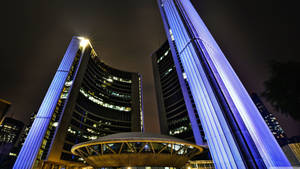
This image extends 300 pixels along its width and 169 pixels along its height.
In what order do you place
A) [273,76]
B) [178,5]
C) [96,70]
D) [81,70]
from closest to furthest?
1. [273,76]
2. [178,5]
3. [81,70]
4. [96,70]

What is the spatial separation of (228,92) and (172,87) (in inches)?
2517

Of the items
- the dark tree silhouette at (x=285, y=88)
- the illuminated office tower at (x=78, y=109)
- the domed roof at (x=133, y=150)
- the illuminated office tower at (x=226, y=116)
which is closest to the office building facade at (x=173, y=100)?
the illuminated office tower at (x=78, y=109)

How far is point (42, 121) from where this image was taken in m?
44.8

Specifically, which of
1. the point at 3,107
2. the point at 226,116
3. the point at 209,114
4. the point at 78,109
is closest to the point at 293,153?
the point at 226,116

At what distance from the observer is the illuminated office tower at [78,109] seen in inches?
1778

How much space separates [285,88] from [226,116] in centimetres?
903

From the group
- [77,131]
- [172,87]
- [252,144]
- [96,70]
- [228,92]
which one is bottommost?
[252,144]

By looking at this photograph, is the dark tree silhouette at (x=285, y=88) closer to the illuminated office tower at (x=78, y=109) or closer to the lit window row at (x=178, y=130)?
the illuminated office tower at (x=78, y=109)

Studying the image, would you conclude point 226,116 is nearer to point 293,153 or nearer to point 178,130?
point 178,130

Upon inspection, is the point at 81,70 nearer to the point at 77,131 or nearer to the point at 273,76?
the point at 77,131

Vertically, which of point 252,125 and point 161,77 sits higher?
point 161,77

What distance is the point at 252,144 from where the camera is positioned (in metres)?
12.1

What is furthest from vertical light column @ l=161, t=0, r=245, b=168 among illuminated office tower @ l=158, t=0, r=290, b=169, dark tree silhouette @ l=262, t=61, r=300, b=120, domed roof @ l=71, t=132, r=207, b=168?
domed roof @ l=71, t=132, r=207, b=168

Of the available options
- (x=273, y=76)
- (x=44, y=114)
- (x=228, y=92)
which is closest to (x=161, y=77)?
(x=44, y=114)
